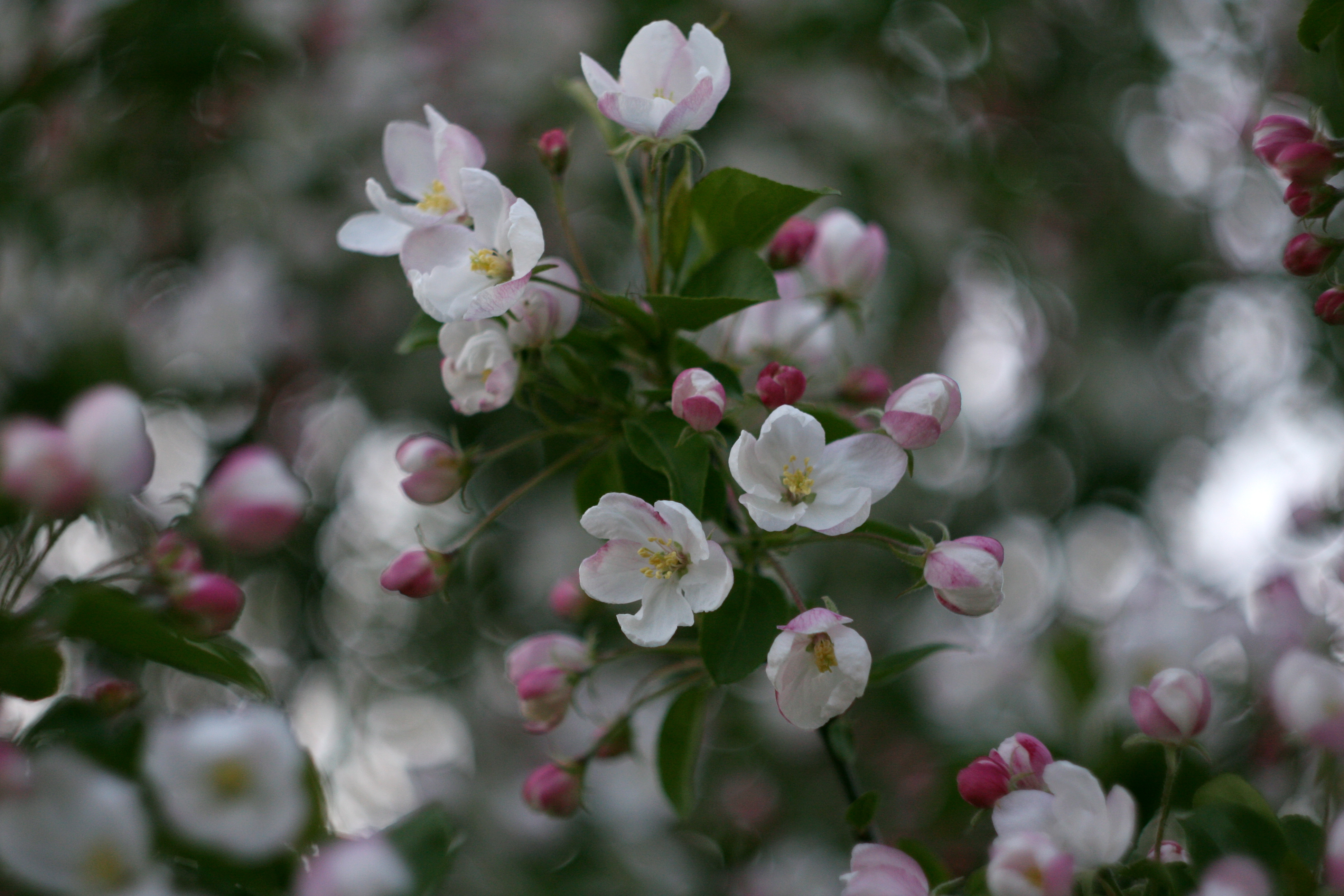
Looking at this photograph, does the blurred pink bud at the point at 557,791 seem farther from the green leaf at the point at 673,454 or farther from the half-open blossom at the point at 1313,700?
the half-open blossom at the point at 1313,700

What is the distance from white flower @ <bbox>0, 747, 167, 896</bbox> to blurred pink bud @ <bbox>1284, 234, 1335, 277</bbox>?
1089 millimetres

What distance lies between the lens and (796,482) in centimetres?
82

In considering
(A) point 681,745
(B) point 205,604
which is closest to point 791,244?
(A) point 681,745

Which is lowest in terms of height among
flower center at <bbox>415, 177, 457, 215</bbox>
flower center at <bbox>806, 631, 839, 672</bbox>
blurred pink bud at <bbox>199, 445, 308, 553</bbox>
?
flower center at <bbox>806, 631, 839, 672</bbox>

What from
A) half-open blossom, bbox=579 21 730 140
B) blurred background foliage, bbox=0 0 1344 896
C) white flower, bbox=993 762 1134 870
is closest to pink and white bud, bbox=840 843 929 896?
white flower, bbox=993 762 1134 870

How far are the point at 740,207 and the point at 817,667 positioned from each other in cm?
42

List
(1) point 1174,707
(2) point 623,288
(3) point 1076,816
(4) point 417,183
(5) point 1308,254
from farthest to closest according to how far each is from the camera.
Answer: (2) point 623,288 < (4) point 417,183 < (5) point 1308,254 < (1) point 1174,707 < (3) point 1076,816

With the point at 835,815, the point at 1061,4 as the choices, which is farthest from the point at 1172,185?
the point at 835,815

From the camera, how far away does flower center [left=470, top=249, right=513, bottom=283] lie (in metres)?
0.89

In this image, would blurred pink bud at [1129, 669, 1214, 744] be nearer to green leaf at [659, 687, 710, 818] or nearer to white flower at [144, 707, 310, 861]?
green leaf at [659, 687, 710, 818]

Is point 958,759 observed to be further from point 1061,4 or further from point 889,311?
point 1061,4

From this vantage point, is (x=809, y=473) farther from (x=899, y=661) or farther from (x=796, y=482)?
(x=899, y=661)

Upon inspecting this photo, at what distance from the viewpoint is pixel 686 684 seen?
998 mm

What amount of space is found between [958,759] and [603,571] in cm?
56
